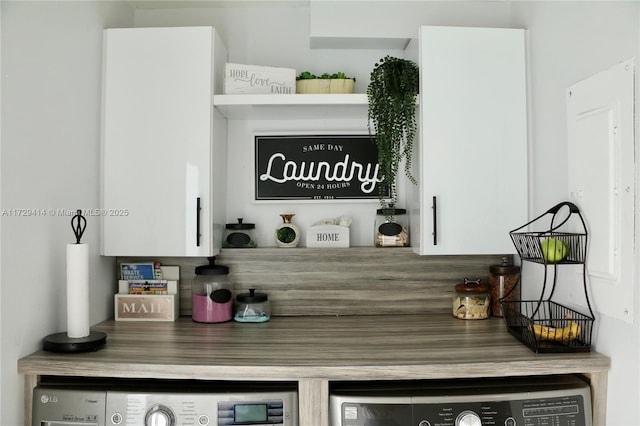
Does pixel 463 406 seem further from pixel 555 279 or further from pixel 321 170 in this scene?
pixel 321 170

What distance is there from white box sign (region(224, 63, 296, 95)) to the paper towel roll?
0.90m

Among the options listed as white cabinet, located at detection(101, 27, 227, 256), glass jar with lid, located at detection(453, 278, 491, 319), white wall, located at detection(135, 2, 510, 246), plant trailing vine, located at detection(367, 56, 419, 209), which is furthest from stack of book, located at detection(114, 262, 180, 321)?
glass jar with lid, located at detection(453, 278, 491, 319)

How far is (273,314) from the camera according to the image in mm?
2564

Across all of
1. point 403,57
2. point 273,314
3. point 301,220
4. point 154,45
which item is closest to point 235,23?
point 154,45

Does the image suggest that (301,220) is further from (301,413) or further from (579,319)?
(579,319)

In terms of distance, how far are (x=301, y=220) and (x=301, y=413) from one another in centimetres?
109

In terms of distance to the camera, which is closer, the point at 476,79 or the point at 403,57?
the point at 476,79

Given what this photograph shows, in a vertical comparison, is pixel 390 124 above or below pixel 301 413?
above

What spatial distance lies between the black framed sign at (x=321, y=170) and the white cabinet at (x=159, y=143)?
401mm

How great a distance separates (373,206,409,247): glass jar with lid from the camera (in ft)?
8.37

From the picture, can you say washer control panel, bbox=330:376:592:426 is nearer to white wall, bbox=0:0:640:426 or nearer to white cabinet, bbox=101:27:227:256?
white wall, bbox=0:0:640:426

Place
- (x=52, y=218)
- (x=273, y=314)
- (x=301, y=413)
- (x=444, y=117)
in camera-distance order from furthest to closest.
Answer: (x=273, y=314) → (x=444, y=117) → (x=52, y=218) → (x=301, y=413)

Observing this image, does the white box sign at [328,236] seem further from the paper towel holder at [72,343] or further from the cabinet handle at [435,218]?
the paper towel holder at [72,343]

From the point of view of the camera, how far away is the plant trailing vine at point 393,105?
234 cm
